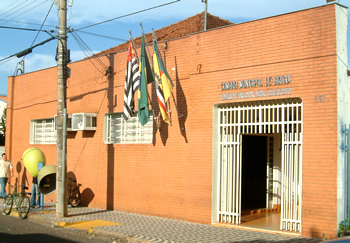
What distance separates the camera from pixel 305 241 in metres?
9.41

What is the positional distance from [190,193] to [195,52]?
12.5 ft

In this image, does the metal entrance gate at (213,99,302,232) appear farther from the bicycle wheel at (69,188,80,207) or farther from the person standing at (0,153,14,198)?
the person standing at (0,153,14,198)

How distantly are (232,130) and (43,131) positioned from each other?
917 centimetres

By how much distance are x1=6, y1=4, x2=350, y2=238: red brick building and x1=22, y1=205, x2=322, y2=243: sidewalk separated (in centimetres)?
53

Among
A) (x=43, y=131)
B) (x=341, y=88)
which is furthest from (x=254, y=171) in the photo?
(x=43, y=131)

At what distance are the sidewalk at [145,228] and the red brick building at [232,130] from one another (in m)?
0.53

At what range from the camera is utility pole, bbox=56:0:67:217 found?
42.5ft

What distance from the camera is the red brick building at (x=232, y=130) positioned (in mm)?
9883

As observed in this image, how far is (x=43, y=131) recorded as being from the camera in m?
18.1

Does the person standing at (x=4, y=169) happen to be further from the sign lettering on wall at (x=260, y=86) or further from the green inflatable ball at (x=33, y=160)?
the sign lettering on wall at (x=260, y=86)

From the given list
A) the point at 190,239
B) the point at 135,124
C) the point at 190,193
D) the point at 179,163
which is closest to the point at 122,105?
the point at 135,124

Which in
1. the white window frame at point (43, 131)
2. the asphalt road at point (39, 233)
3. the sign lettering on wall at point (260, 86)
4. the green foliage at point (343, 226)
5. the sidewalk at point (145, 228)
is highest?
the sign lettering on wall at point (260, 86)

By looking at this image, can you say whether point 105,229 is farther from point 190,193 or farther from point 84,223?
point 190,193

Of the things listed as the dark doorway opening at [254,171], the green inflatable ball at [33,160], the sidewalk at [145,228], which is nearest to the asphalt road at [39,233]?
the sidewalk at [145,228]
